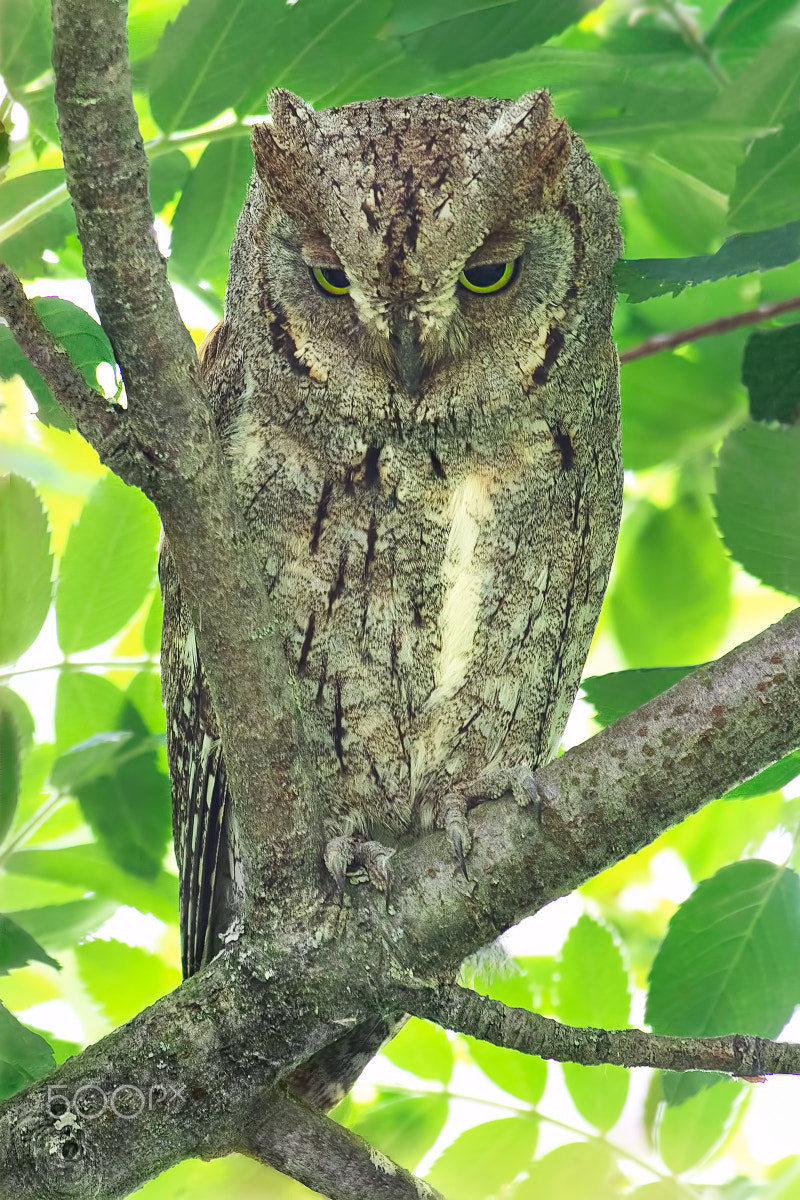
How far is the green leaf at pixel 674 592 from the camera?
6.70 feet

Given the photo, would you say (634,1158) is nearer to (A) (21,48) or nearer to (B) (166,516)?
(B) (166,516)

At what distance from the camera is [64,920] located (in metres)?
1.77

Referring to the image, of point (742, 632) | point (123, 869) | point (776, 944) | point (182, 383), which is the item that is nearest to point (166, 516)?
point (182, 383)

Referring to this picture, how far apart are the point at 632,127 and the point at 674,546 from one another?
2.46 ft

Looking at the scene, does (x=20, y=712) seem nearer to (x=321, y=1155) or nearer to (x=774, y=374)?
(x=321, y=1155)

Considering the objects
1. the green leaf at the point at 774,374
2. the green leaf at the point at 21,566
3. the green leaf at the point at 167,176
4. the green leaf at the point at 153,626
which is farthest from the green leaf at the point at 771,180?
the green leaf at the point at 153,626

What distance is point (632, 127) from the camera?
1602 mm

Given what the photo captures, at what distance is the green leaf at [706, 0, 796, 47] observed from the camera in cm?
162


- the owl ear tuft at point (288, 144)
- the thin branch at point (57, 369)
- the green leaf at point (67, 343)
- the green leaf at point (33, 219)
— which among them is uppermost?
the owl ear tuft at point (288, 144)

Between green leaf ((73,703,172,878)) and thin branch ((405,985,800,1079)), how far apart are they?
0.55 metres

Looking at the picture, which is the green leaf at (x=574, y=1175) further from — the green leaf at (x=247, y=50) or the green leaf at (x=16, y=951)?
the green leaf at (x=247, y=50)

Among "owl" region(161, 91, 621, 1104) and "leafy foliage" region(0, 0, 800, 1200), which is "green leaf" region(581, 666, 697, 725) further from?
"owl" region(161, 91, 621, 1104)

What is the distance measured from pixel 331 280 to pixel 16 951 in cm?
108

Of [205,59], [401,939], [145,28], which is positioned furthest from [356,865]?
[145,28]
